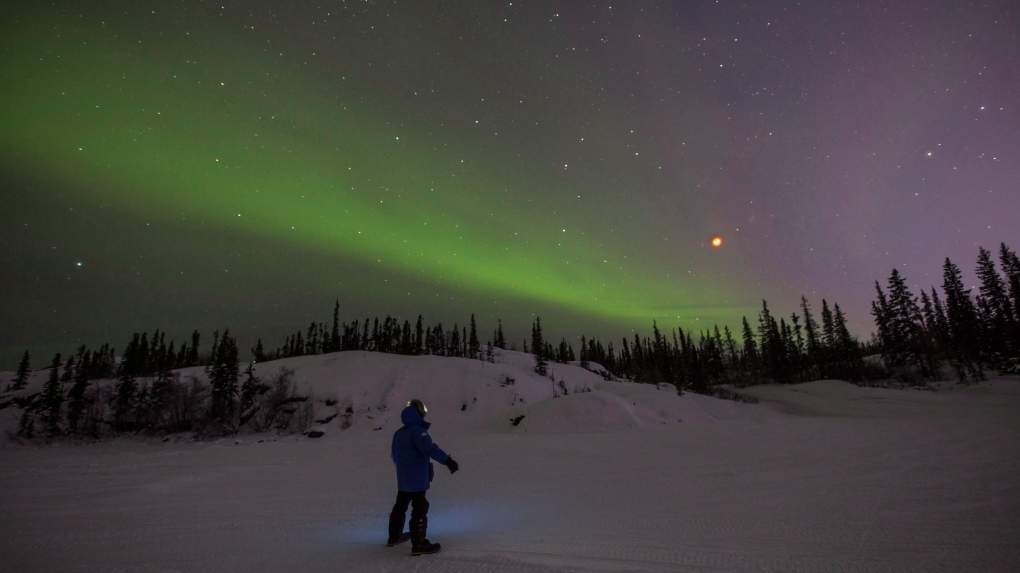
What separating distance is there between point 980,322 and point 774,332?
2595cm

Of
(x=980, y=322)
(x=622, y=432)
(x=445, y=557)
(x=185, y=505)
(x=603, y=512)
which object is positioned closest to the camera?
(x=445, y=557)

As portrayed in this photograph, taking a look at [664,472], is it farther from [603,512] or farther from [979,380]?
[979,380]

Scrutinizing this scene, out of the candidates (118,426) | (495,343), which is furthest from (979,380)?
(495,343)

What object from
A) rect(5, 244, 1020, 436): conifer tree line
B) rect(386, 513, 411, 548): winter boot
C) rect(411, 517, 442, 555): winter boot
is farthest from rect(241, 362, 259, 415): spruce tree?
rect(411, 517, 442, 555): winter boot

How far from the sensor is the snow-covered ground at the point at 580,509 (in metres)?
4.39

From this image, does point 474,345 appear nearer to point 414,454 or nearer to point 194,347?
point 194,347

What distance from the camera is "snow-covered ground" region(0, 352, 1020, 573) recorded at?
4.39 meters

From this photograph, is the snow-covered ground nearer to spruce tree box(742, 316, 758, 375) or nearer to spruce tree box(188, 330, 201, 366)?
spruce tree box(742, 316, 758, 375)

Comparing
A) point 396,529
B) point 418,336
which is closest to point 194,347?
point 418,336

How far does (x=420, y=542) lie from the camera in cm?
493

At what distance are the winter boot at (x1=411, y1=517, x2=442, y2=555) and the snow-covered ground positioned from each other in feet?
0.47

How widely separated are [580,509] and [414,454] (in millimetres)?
3346

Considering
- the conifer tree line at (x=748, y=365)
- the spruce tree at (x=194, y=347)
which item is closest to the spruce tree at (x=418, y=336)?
the conifer tree line at (x=748, y=365)

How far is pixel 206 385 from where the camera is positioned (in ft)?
149
